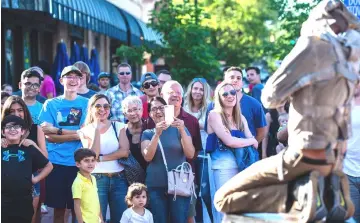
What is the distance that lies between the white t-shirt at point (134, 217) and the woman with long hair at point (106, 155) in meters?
0.69

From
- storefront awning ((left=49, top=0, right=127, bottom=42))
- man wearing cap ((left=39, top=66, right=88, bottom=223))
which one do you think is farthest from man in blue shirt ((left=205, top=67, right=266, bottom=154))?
storefront awning ((left=49, top=0, right=127, bottom=42))

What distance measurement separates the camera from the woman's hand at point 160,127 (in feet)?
35.9

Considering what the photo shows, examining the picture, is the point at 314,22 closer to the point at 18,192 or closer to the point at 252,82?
the point at 18,192

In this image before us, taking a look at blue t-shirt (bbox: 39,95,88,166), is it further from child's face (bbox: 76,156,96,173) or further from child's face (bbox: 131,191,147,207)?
child's face (bbox: 131,191,147,207)

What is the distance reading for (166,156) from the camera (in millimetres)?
11234

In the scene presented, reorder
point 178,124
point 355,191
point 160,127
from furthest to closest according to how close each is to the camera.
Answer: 1. point 178,124
2. point 160,127
3. point 355,191

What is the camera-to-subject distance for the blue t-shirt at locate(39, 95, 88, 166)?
11.8m

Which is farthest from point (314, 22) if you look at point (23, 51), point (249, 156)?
point (23, 51)

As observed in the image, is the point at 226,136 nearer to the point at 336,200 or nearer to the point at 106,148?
the point at 106,148

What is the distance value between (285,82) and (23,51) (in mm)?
18255

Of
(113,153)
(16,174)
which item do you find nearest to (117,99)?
(113,153)

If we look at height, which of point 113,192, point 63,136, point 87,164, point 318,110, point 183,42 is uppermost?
point 183,42

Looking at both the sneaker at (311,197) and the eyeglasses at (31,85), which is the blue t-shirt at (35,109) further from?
the sneaker at (311,197)

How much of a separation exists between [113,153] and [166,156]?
2.02ft
